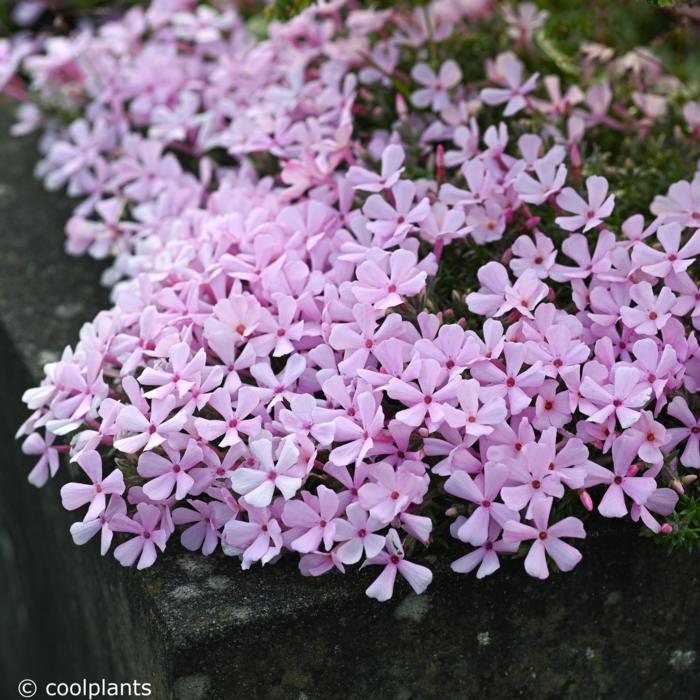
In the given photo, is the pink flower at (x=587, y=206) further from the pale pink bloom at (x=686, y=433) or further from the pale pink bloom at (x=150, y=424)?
the pale pink bloom at (x=150, y=424)

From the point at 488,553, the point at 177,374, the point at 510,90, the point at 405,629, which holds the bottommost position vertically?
the point at 405,629

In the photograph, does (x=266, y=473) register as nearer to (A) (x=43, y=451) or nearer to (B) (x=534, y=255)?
(A) (x=43, y=451)

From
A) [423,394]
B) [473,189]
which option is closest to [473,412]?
[423,394]

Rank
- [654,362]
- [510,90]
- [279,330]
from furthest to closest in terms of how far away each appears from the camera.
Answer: [510,90] < [279,330] < [654,362]

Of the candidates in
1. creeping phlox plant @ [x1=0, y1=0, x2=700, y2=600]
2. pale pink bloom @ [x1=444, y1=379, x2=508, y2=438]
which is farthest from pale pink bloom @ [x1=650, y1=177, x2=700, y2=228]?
pale pink bloom @ [x1=444, y1=379, x2=508, y2=438]

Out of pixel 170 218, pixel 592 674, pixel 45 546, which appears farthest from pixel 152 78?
pixel 592 674

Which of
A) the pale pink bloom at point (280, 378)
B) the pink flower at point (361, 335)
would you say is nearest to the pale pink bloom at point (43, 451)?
the pale pink bloom at point (280, 378)

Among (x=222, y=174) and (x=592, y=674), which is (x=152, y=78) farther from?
(x=592, y=674)

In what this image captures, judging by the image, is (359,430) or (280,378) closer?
(359,430)
